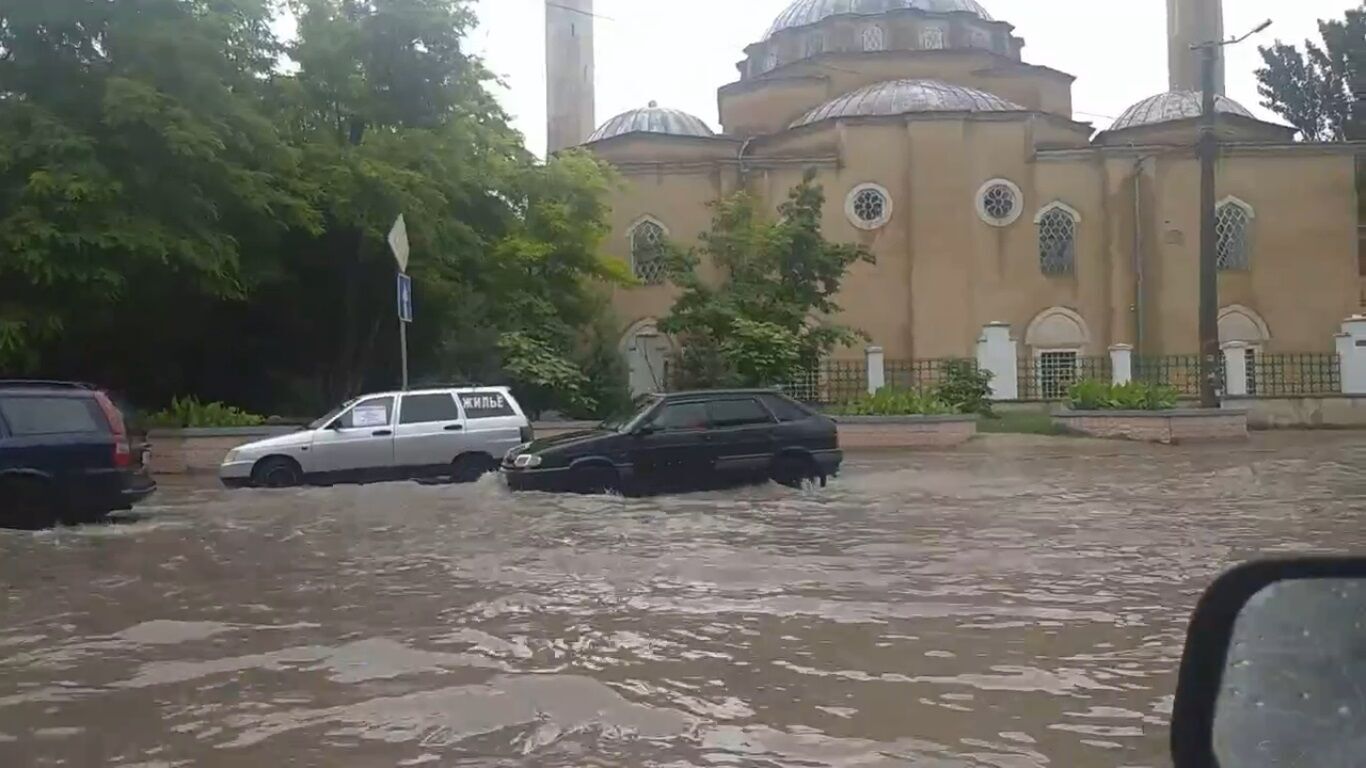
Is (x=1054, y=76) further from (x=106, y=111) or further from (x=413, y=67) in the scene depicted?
(x=106, y=111)

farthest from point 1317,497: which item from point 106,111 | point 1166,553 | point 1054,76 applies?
point 1054,76

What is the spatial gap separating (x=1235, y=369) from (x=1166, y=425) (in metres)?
7.06

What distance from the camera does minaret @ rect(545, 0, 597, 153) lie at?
46.3 m

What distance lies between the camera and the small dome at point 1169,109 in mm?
42562

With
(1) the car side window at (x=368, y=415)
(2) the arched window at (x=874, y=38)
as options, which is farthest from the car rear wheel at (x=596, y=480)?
(2) the arched window at (x=874, y=38)

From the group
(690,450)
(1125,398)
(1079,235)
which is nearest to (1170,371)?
(1125,398)

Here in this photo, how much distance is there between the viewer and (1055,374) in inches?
1400

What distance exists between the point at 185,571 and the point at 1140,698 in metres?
7.49

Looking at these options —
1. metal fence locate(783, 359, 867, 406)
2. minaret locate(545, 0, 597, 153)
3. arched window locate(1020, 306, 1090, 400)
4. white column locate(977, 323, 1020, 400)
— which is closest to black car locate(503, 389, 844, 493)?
metal fence locate(783, 359, 867, 406)

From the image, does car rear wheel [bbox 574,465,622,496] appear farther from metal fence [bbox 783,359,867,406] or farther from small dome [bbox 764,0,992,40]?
small dome [bbox 764,0,992,40]

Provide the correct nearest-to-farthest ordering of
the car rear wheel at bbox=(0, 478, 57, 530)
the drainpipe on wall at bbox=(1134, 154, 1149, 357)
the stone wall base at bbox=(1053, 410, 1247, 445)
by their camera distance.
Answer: the car rear wheel at bbox=(0, 478, 57, 530) < the stone wall base at bbox=(1053, 410, 1247, 445) < the drainpipe on wall at bbox=(1134, 154, 1149, 357)

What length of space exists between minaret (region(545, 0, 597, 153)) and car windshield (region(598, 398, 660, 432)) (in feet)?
103

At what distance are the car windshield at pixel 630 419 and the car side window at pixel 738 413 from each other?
742mm

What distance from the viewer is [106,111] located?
65.2 feet
